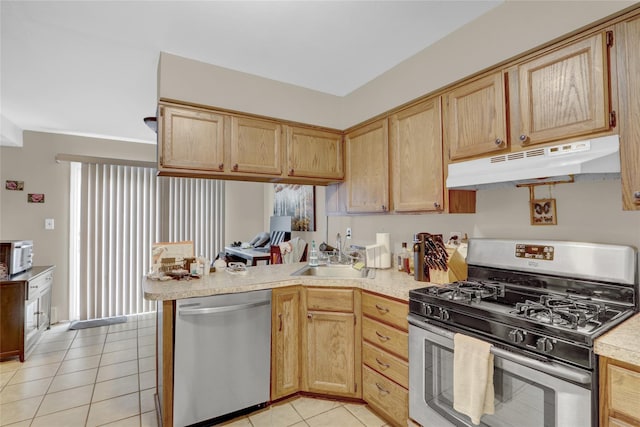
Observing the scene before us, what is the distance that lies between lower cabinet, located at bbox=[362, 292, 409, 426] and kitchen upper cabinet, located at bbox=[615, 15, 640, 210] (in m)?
1.12

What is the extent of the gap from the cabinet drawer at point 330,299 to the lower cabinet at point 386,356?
11 centimetres

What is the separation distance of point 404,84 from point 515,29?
2.58 feet

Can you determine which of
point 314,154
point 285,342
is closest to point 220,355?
point 285,342

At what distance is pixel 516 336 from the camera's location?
1271 mm

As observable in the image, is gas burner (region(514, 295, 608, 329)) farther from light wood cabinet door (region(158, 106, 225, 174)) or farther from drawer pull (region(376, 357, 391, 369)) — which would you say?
light wood cabinet door (region(158, 106, 225, 174))

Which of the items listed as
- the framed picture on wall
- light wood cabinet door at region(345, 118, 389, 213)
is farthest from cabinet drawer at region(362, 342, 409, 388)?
the framed picture on wall

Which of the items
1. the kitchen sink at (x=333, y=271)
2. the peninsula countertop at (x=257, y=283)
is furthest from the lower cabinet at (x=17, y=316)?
the kitchen sink at (x=333, y=271)

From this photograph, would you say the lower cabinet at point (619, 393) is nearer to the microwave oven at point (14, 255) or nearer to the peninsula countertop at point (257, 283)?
the peninsula countertop at point (257, 283)

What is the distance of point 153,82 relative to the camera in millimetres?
2674

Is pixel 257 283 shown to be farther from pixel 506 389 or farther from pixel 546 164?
pixel 546 164

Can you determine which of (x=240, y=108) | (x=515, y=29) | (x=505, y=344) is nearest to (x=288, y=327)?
(x=505, y=344)

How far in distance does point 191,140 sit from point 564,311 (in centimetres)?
234

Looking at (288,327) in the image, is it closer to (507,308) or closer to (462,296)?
(462,296)

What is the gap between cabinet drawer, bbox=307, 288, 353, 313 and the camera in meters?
2.14
